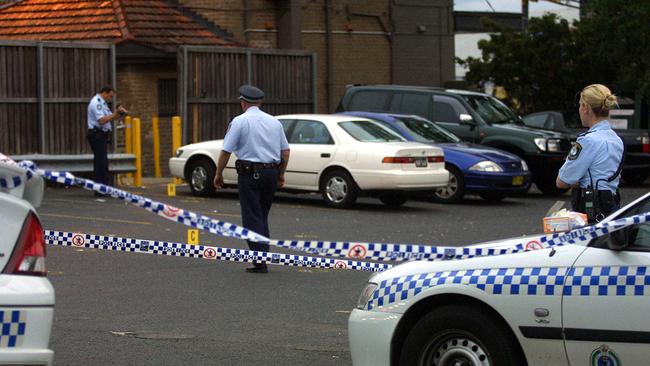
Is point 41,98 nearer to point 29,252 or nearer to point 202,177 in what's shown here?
point 202,177

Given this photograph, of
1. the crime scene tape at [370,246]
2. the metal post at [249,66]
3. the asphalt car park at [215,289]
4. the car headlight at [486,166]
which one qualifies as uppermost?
the metal post at [249,66]

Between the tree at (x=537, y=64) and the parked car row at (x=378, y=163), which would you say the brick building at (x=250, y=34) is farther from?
the parked car row at (x=378, y=163)

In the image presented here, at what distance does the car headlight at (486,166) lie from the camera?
770 inches

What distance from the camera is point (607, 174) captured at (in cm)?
812

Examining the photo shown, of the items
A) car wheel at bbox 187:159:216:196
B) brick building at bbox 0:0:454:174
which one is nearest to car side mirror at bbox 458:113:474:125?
car wheel at bbox 187:159:216:196

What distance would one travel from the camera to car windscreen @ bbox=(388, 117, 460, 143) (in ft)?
66.4

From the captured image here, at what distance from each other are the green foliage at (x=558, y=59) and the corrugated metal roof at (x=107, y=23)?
25.5 ft

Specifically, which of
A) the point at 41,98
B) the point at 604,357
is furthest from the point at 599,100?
A: the point at 41,98

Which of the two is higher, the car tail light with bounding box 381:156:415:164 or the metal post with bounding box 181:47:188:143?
the metal post with bounding box 181:47:188:143

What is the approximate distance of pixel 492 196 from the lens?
2067cm

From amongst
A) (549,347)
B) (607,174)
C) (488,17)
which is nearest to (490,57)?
(488,17)

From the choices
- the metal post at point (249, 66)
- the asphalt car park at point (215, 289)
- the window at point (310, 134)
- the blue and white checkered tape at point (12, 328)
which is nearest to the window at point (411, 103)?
the metal post at point (249, 66)

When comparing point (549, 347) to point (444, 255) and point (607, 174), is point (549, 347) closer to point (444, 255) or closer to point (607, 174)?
point (444, 255)

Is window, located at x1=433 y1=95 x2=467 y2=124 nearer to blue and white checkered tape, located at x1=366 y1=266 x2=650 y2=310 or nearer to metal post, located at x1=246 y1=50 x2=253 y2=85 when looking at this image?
metal post, located at x1=246 y1=50 x2=253 y2=85
